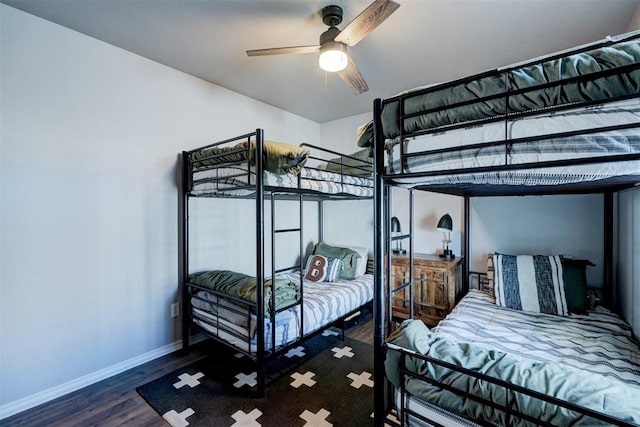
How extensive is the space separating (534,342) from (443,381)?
41.7 inches

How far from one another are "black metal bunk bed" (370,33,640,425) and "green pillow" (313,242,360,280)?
199 centimetres

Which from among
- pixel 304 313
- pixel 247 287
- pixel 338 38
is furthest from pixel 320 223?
pixel 338 38

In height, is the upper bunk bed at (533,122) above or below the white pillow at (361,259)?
above

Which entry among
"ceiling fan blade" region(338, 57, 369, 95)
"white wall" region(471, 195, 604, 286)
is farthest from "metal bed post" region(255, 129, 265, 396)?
"white wall" region(471, 195, 604, 286)

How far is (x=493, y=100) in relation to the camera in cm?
101

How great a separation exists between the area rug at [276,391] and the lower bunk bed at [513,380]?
0.84 meters

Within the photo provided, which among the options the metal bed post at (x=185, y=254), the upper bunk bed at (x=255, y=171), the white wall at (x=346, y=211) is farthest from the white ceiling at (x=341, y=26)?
the white wall at (x=346, y=211)

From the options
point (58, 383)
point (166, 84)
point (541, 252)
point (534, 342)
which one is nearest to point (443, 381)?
point (534, 342)

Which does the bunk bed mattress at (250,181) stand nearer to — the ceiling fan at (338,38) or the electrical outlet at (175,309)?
the ceiling fan at (338,38)

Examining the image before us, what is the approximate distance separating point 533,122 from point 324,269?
264cm

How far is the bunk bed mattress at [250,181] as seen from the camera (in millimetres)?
2062

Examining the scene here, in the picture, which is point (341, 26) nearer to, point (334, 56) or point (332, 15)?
point (332, 15)

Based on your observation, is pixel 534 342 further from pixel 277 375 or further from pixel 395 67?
pixel 395 67

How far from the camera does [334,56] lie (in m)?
1.83
